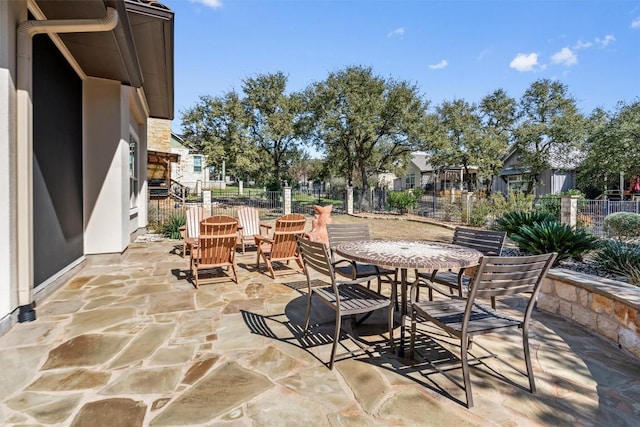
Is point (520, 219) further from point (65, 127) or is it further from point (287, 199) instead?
point (287, 199)

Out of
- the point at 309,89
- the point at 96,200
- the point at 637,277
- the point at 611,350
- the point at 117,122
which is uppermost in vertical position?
the point at 309,89

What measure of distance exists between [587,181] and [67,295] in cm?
2451

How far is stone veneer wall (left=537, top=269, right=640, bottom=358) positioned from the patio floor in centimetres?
14

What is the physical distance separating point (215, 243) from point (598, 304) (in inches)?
178

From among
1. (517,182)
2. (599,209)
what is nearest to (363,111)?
(599,209)

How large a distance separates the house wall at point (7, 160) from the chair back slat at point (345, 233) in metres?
3.13

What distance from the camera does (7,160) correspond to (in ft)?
9.46

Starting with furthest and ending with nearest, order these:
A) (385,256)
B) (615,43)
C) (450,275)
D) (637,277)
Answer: (615,43) < (637,277) < (450,275) < (385,256)

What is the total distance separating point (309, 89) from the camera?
18.7 metres

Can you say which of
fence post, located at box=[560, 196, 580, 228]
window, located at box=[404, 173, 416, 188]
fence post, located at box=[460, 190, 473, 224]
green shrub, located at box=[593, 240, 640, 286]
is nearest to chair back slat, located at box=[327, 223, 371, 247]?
green shrub, located at box=[593, 240, 640, 286]

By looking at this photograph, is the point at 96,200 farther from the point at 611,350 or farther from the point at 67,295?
the point at 611,350

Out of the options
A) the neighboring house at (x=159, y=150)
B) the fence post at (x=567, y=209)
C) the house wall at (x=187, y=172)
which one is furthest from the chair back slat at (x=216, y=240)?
the house wall at (x=187, y=172)

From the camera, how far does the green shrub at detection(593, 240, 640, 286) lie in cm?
414

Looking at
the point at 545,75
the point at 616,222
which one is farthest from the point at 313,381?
the point at 545,75
